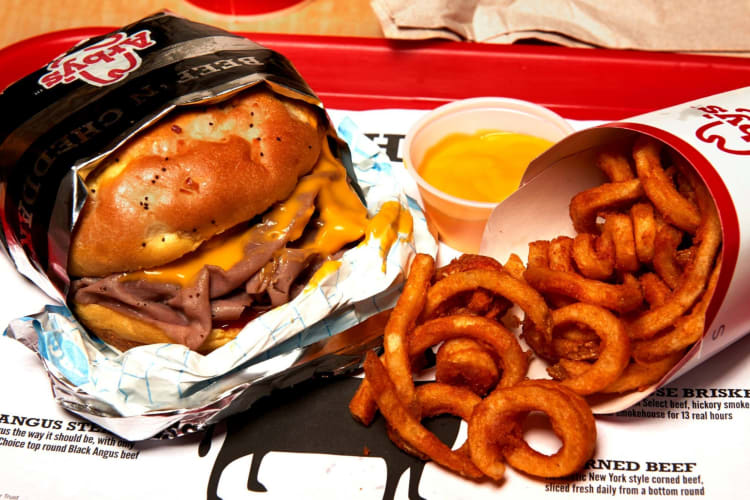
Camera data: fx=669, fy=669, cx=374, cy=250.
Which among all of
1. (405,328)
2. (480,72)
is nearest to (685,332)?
(405,328)

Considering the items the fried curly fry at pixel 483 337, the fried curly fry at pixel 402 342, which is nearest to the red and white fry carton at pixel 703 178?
the fried curly fry at pixel 483 337

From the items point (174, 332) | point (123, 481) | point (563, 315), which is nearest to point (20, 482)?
point (123, 481)

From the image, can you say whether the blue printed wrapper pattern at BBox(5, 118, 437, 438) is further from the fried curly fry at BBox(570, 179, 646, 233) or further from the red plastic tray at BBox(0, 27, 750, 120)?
the red plastic tray at BBox(0, 27, 750, 120)

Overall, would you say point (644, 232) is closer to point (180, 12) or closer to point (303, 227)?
point (303, 227)

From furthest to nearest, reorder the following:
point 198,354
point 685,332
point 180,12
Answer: point 180,12, point 198,354, point 685,332

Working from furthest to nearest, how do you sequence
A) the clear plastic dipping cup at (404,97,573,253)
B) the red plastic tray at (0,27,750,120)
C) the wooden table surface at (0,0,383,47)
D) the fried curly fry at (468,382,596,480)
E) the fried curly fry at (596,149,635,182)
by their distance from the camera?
the wooden table surface at (0,0,383,47), the red plastic tray at (0,27,750,120), the clear plastic dipping cup at (404,97,573,253), the fried curly fry at (596,149,635,182), the fried curly fry at (468,382,596,480)

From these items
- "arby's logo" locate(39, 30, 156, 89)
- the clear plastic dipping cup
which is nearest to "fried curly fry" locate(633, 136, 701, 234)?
the clear plastic dipping cup

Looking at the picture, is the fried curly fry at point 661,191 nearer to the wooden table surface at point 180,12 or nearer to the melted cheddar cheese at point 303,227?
the melted cheddar cheese at point 303,227

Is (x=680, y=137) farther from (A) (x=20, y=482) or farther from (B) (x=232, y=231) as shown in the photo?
(A) (x=20, y=482)
